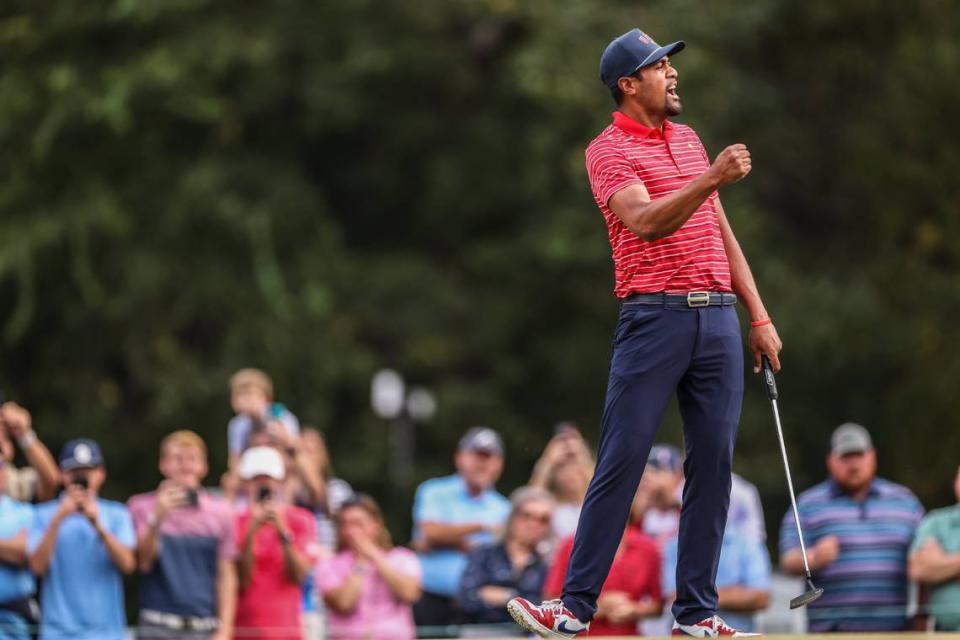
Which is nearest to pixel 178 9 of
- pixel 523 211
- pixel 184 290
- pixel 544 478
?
pixel 184 290

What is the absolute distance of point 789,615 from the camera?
10758 mm

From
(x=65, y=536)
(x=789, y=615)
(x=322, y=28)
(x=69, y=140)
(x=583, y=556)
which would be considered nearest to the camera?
(x=583, y=556)

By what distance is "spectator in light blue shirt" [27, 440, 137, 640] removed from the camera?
963cm

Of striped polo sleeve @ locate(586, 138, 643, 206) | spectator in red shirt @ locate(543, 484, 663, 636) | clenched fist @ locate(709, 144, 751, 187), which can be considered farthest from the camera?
spectator in red shirt @ locate(543, 484, 663, 636)

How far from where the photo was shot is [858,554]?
941 cm

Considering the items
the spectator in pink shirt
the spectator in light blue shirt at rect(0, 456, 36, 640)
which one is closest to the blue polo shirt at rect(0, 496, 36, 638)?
the spectator in light blue shirt at rect(0, 456, 36, 640)

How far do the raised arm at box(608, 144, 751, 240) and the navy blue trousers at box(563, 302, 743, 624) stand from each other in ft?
1.20

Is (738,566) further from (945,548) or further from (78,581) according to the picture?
(78,581)

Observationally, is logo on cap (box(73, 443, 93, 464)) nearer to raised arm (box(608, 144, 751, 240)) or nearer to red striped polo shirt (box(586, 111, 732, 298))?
red striped polo shirt (box(586, 111, 732, 298))

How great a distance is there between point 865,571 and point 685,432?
3.20 metres

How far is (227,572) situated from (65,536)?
886mm

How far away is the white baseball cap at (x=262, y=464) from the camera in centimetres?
965

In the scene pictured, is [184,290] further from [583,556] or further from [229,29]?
[583,556]

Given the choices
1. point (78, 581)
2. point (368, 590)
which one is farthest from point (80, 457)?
point (368, 590)
